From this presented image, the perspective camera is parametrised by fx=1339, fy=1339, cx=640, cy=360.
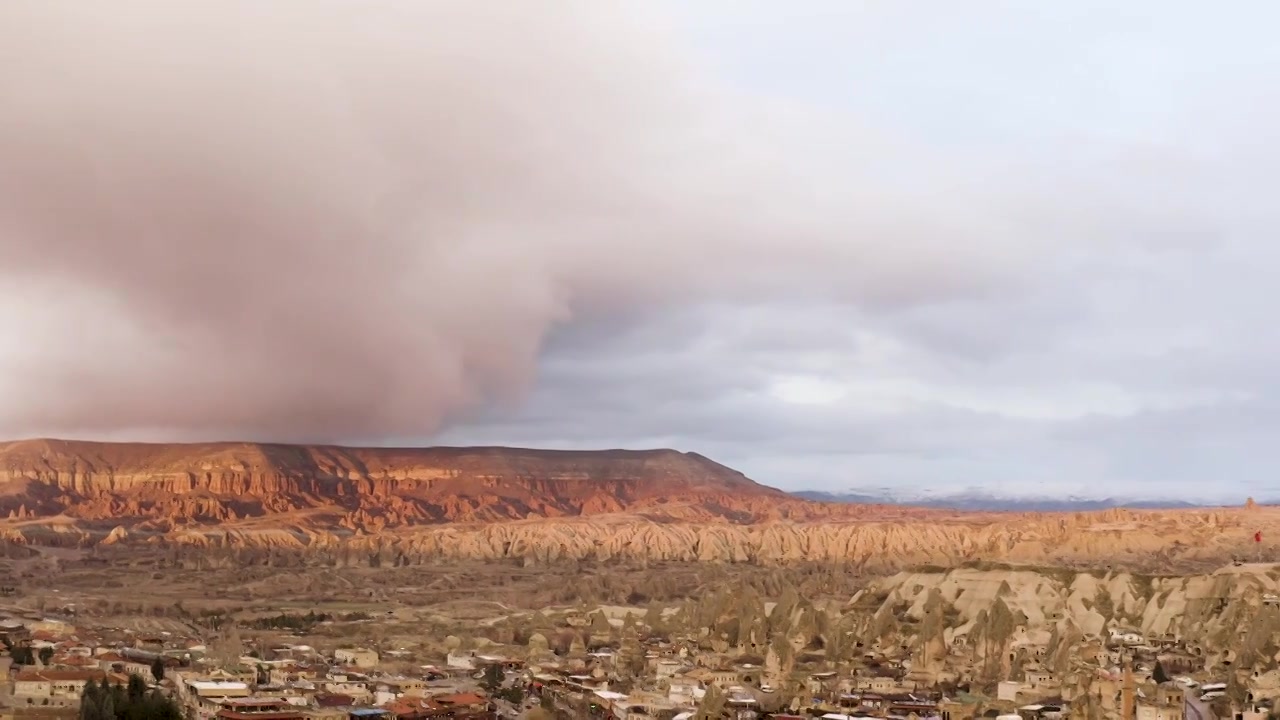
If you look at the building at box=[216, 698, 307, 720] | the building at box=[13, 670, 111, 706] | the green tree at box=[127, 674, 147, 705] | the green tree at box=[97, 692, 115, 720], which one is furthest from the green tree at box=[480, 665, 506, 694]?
the green tree at box=[97, 692, 115, 720]

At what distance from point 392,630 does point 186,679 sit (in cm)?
5636

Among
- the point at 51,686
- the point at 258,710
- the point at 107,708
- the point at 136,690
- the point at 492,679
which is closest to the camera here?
the point at 107,708

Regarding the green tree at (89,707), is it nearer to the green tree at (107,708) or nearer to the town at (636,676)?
the green tree at (107,708)

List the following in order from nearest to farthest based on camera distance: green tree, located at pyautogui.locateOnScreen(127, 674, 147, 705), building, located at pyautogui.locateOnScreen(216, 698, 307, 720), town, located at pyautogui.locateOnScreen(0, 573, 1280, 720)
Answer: green tree, located at pyautogui.locateOnScreen(127, 674, 147, 705) < building, located at pyautogui.locateOnScreen(216, 698, 307, 720) < town, located at pyautogui.locateOnScreen(0, 573, 1280, 720)

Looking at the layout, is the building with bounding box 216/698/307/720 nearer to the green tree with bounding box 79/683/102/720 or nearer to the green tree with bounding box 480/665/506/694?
the green tree with bounding box 79/683/102/720

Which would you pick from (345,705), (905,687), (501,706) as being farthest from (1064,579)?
(345,705)

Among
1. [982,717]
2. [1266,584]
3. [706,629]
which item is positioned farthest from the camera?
[706,629]

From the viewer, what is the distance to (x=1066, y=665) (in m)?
117

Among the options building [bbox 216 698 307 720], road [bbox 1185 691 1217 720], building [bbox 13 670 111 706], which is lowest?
building [bbox 216 698 307 720]

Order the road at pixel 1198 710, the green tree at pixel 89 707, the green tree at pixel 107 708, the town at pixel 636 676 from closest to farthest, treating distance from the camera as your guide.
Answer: the green tree at pixel 107 708
the green tree at pixel 89 707
the town at pixel 636 676
the road at pixel 1198 710

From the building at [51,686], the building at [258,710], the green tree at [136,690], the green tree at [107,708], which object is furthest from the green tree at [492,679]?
the green tree at [107,708]

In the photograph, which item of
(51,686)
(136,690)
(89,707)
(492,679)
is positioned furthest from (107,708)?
(492,679)

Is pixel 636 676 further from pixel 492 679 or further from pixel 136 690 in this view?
pixel 136 690

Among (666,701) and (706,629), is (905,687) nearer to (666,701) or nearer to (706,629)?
(666,701)
